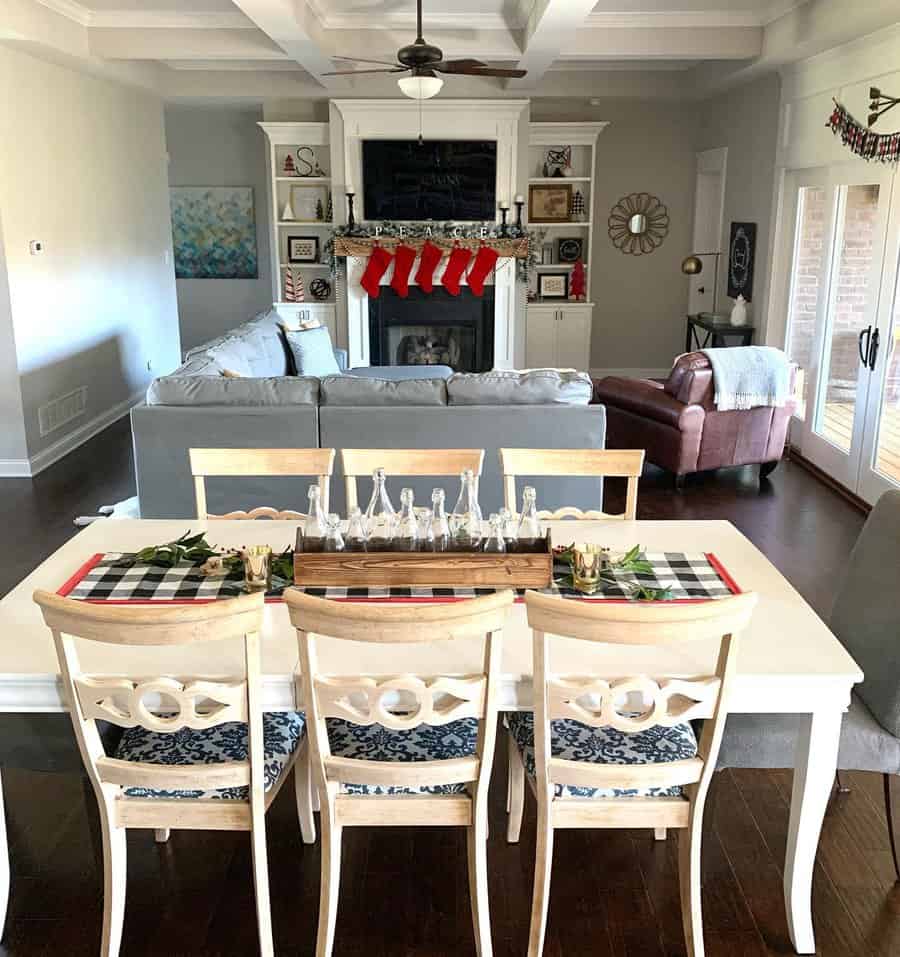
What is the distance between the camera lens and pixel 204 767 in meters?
2.07

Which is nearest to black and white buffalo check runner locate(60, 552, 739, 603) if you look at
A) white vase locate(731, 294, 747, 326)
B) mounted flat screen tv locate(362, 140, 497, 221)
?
white vase locate(731, 294, 747, 326)

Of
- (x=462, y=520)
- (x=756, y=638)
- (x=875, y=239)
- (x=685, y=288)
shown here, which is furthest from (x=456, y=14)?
(x=756, y=638)

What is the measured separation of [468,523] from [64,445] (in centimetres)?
520

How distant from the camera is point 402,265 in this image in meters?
9.01

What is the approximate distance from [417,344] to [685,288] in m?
2.81

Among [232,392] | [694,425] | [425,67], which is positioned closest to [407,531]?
[232,392]

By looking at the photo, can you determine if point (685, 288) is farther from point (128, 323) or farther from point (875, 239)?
point (128, 323)

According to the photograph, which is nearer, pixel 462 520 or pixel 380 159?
pixel 462 520

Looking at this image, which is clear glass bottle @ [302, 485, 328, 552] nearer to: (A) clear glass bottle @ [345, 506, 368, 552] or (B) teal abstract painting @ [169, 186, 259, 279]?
(A) clear glass bottle @ [345, 506, 368, 552]

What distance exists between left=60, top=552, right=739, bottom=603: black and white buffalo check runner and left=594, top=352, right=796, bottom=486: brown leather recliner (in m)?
3.38

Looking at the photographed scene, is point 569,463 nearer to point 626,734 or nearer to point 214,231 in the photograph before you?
point 626,734

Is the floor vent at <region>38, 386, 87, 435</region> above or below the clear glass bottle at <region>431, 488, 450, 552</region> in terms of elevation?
below

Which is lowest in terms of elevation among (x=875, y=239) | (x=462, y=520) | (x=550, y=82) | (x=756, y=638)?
(x=756, y=638)

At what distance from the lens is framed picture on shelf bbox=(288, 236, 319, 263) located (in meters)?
9.52
